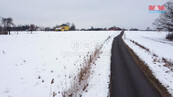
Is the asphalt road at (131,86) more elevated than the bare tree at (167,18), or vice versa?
the bare tree at (167,18)

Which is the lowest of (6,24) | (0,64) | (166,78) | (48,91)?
(48,91)

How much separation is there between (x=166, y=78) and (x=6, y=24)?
49131mm

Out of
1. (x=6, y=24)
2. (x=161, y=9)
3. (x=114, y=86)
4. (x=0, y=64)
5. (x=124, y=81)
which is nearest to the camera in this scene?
(x=114, y=86)

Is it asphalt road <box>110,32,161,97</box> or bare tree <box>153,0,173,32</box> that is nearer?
asphalt road <box>110,32,161,97</box>

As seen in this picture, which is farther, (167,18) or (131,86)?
(167,18)

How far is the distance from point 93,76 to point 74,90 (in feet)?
5.50

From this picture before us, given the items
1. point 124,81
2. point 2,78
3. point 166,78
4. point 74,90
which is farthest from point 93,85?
point 2,78

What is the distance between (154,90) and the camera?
157 inches

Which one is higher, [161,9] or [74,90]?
[161,9]

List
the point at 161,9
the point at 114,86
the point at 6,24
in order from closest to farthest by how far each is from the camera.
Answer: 1. the point at 114,86
2. the point at 161,9
3. the point at 6,24

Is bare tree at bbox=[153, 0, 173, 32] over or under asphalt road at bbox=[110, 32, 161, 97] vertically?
over

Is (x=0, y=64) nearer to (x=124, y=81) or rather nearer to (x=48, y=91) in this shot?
(x=48, y=91)

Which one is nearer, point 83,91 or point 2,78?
point 83,91

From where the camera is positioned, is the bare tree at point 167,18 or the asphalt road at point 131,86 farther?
the bare tree at point 167,18
